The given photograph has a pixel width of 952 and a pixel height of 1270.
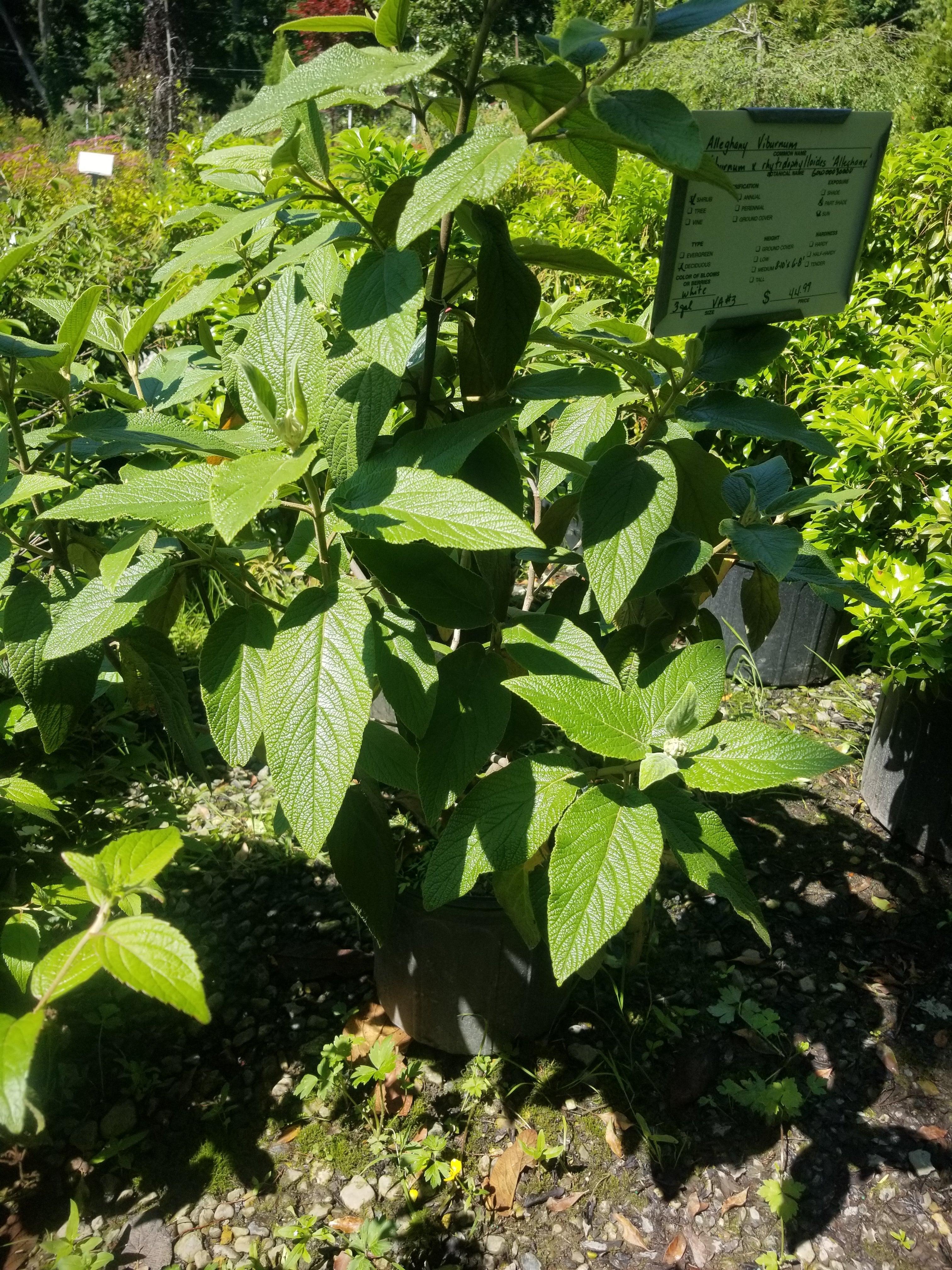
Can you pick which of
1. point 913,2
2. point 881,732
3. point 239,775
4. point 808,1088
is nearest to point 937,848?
point 881,732

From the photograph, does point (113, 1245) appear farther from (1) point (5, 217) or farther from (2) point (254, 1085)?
(1) point (5, 217)

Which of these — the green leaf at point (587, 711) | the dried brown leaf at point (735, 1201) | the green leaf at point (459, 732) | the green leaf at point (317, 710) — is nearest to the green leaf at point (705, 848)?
the green leaf at point (587, 711)

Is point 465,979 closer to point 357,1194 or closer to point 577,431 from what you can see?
point 357,1194

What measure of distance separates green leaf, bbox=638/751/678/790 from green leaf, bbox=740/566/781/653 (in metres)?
0.39

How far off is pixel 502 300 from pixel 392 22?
0.97 feet

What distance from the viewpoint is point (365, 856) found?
1.30 m

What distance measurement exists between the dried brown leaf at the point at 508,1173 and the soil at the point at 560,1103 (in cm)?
1

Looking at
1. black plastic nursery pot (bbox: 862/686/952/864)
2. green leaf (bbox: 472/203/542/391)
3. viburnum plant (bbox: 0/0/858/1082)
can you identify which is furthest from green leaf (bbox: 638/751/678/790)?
black plastic nursery pot (bbox: 862/686/952/864)

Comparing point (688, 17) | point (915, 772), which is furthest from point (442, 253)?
point (915, 772)

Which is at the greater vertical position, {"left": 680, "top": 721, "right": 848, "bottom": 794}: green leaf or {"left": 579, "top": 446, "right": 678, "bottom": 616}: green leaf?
{"left": 579, "top": 446, "right": 678, "bottom": 616}: green leaf

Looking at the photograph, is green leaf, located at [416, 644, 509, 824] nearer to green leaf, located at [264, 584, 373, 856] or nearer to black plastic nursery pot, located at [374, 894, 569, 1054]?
green leaf, located at [264, 584, 373, 856]

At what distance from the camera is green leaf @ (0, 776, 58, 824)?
3.75 ft

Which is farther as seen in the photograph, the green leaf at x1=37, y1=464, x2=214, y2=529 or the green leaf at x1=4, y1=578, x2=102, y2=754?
the green leaf at x1=4, y1=578, x2=102, y2=754

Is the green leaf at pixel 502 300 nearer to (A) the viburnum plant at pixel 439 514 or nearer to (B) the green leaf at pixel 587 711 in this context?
(A) the viburnum plant at pixel 439 514
